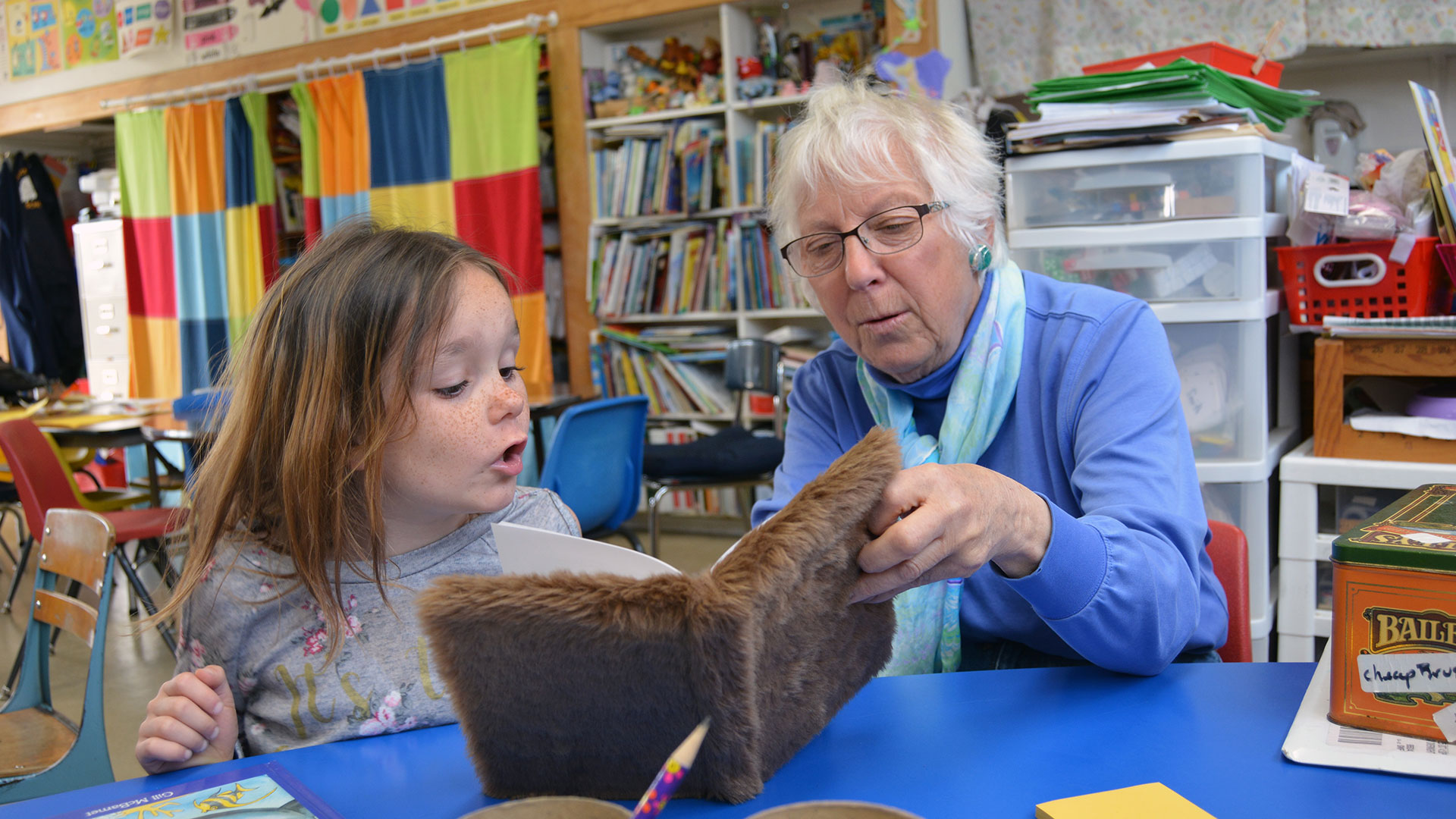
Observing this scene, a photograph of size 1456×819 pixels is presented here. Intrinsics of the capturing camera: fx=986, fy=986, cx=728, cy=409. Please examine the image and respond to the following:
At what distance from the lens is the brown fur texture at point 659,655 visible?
22.7 inches

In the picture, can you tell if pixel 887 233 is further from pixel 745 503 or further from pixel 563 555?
pixel 745 503

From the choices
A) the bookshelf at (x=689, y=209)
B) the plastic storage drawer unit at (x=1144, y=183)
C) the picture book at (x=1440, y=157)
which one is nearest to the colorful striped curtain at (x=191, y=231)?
the bookshelf at (x=689, y=209)

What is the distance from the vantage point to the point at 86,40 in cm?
635

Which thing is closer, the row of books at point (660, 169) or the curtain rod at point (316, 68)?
the row of books at point (660, 169)

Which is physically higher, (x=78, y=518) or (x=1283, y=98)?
(x=1283, y=98)

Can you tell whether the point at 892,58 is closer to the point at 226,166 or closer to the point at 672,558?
the point at 672,558

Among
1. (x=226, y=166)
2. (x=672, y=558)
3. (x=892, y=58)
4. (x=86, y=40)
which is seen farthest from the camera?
(x=86, y=40)

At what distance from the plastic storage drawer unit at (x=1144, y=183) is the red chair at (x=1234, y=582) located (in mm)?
1066

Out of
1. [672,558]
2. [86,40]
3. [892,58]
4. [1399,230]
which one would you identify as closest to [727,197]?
[892,58]

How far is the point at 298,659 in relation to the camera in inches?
40.6

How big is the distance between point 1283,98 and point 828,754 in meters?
2.13

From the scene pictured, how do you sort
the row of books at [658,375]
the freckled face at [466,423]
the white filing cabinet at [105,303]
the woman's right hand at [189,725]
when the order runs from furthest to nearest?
the white filing cabinet at [105,303], the row of books at [658,375], the freckled face at [466,423], the woman's right hand at [189,725]

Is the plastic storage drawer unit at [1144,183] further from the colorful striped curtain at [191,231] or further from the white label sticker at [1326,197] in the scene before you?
the colorful striped curtain at [191,231]

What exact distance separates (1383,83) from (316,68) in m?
4.88
